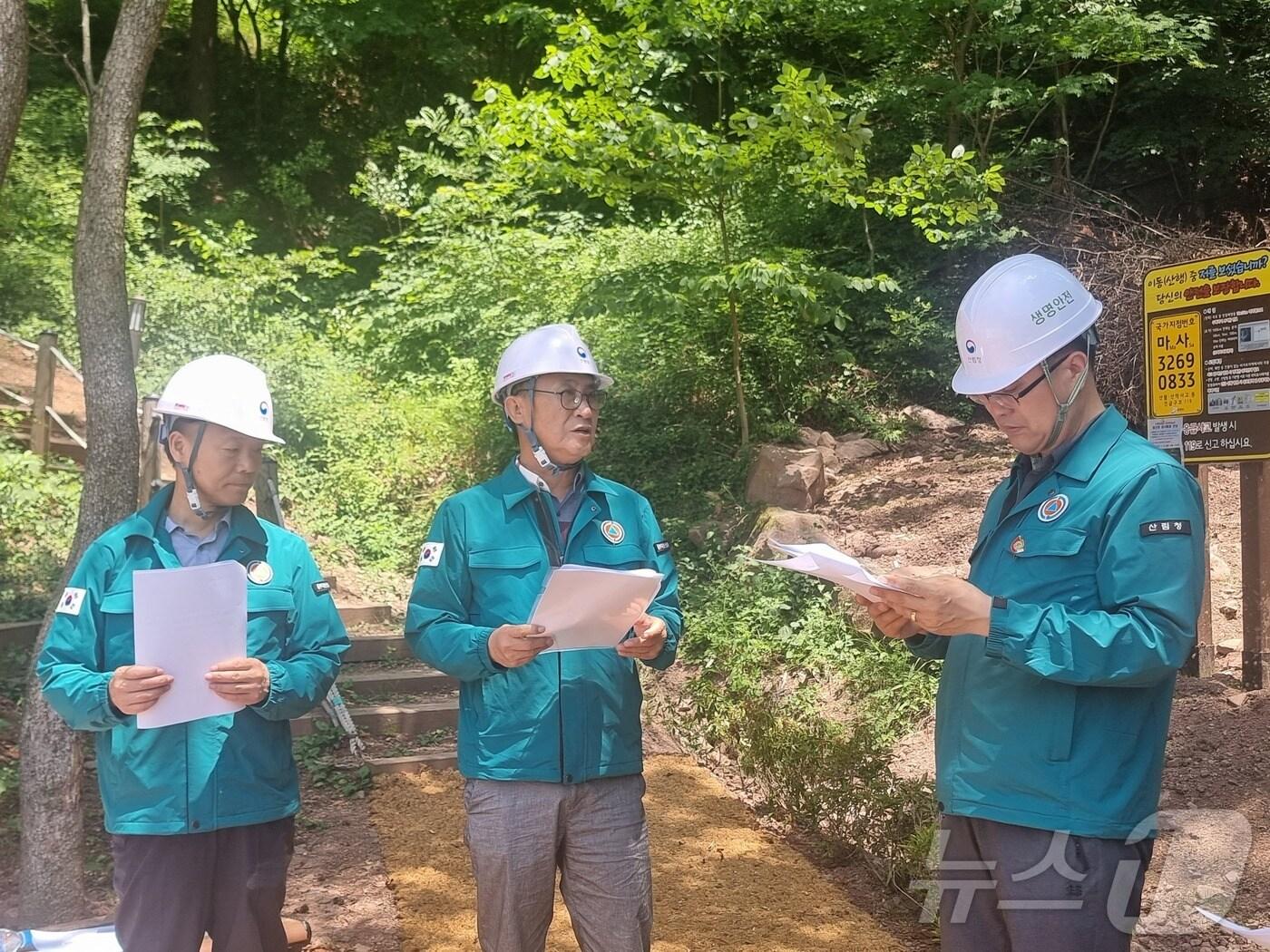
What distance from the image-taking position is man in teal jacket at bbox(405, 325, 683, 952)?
2.89 meters

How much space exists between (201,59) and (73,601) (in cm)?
1623

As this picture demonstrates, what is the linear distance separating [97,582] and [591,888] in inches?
54.9

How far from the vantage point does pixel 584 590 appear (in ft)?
8.77

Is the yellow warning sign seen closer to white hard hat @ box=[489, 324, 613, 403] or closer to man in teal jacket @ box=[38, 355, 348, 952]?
white hard hat @ box=[489, 324, 613, 403]

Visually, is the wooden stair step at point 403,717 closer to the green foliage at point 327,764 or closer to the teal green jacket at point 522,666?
the green foliage at point 327,764

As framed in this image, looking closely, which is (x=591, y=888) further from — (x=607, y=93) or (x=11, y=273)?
(x=11, y=273)

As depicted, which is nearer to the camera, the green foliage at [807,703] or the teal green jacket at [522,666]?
the teal green jacket at [522,666]

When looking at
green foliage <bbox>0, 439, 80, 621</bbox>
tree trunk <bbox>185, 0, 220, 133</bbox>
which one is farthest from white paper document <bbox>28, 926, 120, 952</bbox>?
tree trunk <bbox>185, 0, 220, 133</bbox>

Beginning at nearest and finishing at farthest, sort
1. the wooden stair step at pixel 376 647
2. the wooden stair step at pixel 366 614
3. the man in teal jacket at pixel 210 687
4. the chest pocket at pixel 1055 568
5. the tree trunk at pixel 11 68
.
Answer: the chest pocket at pixel 1055 568 → the man in teal jacket at pixel 210 687 → the tree trunk at pixel 11 68 → the wooden stair step at pixel 376 647 → the wooden stair step at pixel 366 614

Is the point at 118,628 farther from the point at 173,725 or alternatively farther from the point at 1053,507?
the point at 1053,507

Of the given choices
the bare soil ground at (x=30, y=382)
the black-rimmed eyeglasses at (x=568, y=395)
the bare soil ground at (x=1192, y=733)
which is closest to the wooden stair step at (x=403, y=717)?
the bare soil ground at (x=1192, y=733)

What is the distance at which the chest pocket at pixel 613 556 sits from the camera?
10.1 ft

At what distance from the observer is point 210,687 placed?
8.59 ft

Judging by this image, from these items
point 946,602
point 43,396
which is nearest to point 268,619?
point 946,602
